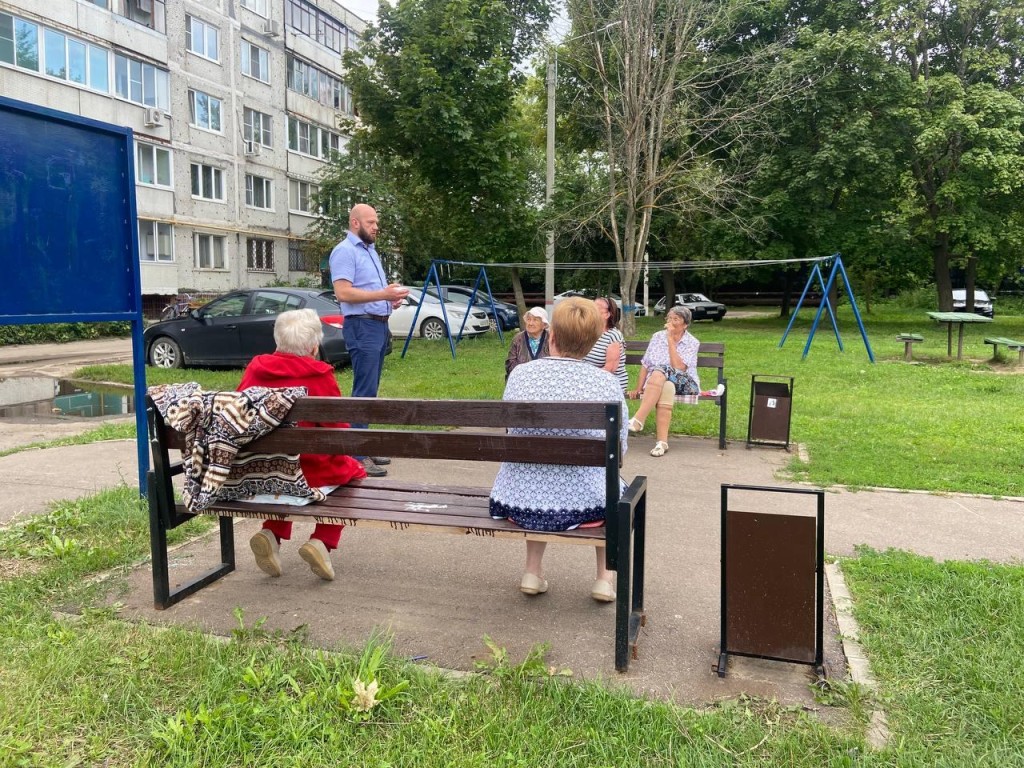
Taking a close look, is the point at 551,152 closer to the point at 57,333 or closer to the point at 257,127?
the point at 57,333

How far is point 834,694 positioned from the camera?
9.14ft

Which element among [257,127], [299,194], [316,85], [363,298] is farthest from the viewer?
[316,85]

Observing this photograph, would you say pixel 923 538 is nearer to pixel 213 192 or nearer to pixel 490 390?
pixel 490 390

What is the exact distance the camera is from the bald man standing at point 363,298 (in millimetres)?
5898

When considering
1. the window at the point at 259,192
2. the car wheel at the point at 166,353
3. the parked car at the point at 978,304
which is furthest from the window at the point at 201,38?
the parked car at the point at 978,304

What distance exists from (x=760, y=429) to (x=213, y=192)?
93.9 feet

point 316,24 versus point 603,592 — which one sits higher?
point 316,24

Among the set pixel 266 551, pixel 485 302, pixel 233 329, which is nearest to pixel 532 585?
pixel 266 551

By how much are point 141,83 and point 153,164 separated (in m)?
2.67

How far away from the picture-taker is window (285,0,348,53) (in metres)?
35.8

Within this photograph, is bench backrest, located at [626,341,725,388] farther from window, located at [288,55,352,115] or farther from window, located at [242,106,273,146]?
window, located at [288,55,352,115]

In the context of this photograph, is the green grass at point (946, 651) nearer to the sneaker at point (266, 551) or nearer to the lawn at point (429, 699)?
the lawn at point (429, 699)

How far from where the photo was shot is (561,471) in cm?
326

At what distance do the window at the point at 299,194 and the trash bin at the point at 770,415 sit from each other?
3165 centimetres
